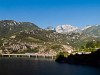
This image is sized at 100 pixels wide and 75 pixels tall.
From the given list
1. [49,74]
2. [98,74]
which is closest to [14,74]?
[49,74]

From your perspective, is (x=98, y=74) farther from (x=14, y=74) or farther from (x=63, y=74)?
(x=14, y=74)

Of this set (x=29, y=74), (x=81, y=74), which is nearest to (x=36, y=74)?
(x=29, y=74)

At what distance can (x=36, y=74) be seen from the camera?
17700 centimetres

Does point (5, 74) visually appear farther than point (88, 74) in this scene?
No

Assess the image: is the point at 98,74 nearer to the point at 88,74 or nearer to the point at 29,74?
the point at 88,74

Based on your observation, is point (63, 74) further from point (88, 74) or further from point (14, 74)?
point (14, 74)

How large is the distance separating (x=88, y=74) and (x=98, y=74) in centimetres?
689

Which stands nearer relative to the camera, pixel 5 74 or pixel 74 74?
pixel 5 74

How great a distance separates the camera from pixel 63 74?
179250mm

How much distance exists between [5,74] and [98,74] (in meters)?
57.1

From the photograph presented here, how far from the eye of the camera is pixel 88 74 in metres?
181

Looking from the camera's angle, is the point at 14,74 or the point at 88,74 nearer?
the point at 14,74

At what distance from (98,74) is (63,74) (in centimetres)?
2169

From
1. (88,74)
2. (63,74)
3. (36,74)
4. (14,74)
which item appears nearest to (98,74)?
(88,74)
